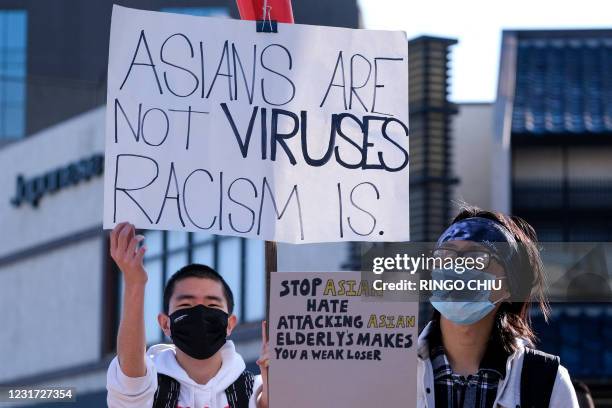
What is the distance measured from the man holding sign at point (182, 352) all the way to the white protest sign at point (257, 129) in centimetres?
26

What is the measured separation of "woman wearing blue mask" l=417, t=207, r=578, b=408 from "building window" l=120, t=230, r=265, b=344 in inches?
492

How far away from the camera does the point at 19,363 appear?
23.0 meters

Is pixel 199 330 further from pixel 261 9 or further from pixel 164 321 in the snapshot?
pixel 261 9

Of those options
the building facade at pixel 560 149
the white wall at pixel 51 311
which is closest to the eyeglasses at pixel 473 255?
the building facade at pixel 560 149

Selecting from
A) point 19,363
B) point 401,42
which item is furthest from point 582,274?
point 19,363

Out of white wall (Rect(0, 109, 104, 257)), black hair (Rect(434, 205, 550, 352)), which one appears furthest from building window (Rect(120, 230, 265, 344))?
black hair (Rect(434, 205, 550, 352))

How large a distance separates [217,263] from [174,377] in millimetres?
14075

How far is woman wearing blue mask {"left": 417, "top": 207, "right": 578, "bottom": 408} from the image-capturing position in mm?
4262

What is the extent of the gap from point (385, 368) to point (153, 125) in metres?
1.01

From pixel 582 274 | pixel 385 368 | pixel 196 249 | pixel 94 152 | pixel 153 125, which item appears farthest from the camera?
pixel 94 152

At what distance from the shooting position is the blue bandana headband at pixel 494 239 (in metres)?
4.39

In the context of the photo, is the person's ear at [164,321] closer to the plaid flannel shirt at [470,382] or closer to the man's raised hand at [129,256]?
the man's raised hand at [129,256]

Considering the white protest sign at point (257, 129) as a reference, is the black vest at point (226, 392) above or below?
below

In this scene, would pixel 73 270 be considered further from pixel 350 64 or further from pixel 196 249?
pixel 350 64
